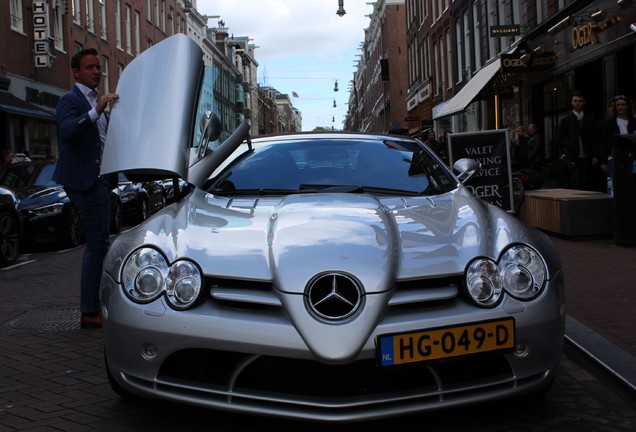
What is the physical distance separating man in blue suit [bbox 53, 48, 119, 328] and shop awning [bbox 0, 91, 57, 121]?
16.4 meters

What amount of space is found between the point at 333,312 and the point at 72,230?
9096 mm

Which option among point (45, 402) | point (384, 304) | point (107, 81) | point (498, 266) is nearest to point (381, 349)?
point (384, 304)

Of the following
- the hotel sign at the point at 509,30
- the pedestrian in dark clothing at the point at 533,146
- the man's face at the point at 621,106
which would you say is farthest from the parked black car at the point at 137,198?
the hotel sign at the point at 509,30

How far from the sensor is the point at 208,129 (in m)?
4.54

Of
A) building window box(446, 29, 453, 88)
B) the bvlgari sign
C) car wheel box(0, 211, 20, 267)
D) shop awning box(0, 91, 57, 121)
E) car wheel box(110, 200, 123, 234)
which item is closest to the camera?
car wheel box(0, 211, 20, 267)

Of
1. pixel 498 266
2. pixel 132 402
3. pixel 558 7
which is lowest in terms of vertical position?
pixel 132 402

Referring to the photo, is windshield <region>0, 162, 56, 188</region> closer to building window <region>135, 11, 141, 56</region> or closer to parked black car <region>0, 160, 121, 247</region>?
parked black car <region>0, 160, 121, 247</region>

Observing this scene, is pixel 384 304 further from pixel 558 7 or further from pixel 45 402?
pixel 558 7

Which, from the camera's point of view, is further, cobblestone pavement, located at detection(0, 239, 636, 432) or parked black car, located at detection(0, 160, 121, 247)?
parked black car, located at detection(0, 160, 121, 247)

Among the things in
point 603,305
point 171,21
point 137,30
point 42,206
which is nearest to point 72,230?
point 42,206

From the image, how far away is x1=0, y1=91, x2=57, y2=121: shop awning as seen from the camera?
20.6 metres

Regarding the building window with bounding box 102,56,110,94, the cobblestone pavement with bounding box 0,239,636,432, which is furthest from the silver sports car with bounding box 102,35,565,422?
the building window with bounding box 102,56,110,94

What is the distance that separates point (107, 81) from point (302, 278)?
34018mm

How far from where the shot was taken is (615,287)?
19.6 ft
